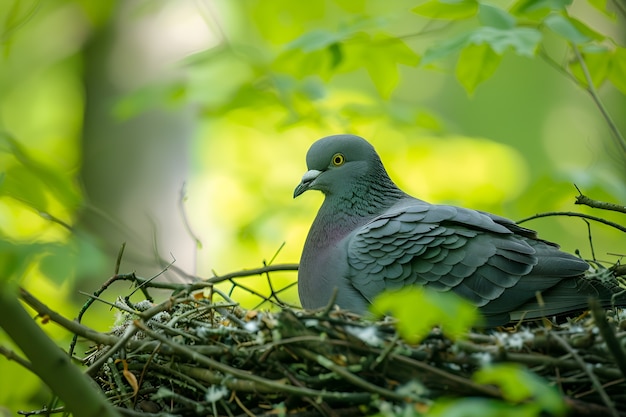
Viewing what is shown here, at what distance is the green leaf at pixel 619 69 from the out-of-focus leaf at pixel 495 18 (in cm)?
66

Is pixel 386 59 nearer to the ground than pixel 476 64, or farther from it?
farther from it

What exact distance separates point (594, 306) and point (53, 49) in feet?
24.5

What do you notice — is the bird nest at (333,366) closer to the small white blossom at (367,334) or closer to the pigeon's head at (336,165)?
the small white blossom at (367,334)

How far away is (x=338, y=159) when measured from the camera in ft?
13.2

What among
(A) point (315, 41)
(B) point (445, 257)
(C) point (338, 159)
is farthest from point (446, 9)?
(B) point (445, 257)

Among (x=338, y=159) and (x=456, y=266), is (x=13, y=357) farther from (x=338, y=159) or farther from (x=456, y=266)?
(x=338, y=159)

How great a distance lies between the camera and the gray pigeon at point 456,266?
324 cm

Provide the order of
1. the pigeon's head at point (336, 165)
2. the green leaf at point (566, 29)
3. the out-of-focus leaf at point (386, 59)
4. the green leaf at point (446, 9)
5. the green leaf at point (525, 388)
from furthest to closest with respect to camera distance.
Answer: the out-of-focus leaf at point (386, 59) < the pigeon's head at point (336, 165) < the green leaf at point (446, 9) < the green leaf at point (566, 29) < the green leaf at point (525, 388)

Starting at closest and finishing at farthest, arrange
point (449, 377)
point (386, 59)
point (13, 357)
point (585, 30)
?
point (13, 357) < point (449, 377) < point (585, 30) < point (386, 59)

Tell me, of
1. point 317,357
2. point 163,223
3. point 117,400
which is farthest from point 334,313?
point 163,223

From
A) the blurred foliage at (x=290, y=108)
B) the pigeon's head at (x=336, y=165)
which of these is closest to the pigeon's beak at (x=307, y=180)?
the pigeon's head at (x=336, y=165)

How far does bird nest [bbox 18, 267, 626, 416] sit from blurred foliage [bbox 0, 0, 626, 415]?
0.54m

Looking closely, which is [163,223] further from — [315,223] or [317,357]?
[317,357]

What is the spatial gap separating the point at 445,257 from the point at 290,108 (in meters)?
2.49
